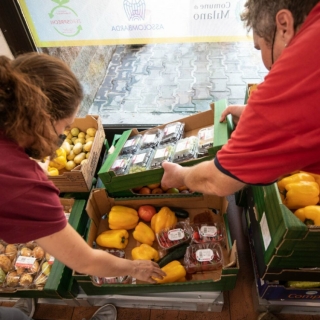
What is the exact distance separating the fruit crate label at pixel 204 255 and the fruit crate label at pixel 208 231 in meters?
0.11

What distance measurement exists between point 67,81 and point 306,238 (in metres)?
1.03

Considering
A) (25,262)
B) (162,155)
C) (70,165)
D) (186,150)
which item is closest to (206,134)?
(186,150)

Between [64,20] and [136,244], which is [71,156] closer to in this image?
[136,244]

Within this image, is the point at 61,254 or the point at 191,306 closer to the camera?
the point at 61,254

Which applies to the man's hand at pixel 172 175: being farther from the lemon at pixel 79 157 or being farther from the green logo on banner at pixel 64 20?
the green logo on banner at pixel 64 20

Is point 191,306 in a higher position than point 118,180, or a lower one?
lower

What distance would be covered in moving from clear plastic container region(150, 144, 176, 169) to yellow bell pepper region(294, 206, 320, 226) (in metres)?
0.69

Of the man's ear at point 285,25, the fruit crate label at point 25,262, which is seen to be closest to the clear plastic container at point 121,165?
the fruit crate label at point 25,262

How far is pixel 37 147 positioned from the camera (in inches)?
38.2

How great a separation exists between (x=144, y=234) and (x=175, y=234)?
186 millimetres

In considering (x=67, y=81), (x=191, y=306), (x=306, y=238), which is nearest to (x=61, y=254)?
(x=67, y=81)

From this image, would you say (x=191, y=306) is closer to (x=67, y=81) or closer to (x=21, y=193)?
(x=21, y=193)

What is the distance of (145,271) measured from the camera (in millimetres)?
1389

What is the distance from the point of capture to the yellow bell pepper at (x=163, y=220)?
1.77 meters
